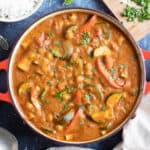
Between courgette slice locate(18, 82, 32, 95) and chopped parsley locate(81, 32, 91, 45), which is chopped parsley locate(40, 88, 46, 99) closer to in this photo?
courgette slice locate(18, 82, 32, 95)

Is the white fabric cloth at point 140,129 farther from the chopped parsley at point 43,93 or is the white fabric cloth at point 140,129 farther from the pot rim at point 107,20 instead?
the chopped parsley at point 43,93

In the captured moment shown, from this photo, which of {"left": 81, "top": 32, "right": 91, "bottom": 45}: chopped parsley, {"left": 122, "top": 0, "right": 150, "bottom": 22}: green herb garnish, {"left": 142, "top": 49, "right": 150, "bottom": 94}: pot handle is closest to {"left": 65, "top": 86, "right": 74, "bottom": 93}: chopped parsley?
{"left": 81, "top": 32, "right": 91, "bottom": 45}: chopped parsley

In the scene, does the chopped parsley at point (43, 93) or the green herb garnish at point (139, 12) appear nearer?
the chopped parsley at point (43, 93)

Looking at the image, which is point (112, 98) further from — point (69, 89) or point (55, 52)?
point (55, 52)

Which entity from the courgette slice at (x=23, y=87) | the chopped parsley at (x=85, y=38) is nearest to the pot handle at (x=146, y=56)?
the chopped parsley at (x=85, y=38)

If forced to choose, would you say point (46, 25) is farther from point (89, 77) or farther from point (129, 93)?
point (129, 93)

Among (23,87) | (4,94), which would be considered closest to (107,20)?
(23,87)
